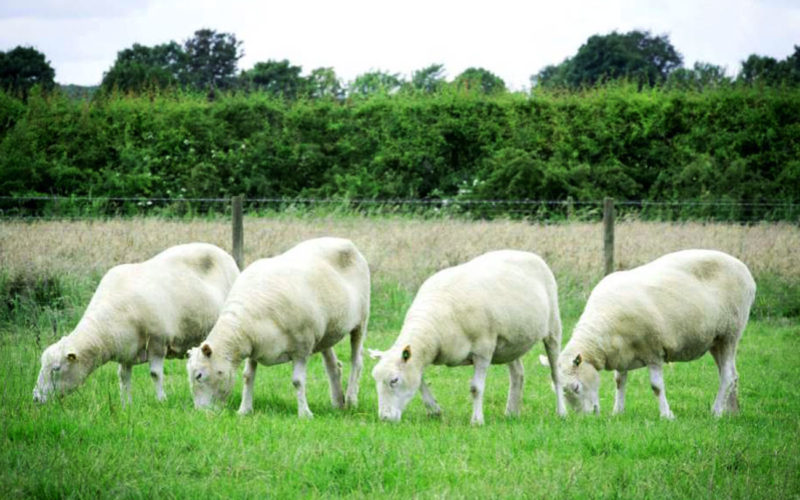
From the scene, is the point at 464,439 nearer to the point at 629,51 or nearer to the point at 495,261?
the point at 495,261

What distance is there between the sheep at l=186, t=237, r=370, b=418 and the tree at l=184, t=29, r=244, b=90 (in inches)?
1504

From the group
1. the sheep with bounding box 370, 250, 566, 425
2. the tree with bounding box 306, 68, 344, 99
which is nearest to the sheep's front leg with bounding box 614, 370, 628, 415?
the sheep with bounding box 370, 250, 566, 425

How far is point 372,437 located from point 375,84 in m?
30.7

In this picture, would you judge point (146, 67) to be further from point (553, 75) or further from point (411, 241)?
point (411, 241)

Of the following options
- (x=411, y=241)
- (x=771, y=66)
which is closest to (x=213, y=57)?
(x=771, y=66)

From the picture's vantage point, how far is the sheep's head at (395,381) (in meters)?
7.52

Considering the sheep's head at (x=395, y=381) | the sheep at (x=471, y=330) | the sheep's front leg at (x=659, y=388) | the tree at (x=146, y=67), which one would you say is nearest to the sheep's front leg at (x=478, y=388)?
the sheep at (x=471, y=330)

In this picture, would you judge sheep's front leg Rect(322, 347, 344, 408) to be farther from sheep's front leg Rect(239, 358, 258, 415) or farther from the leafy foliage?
the leafy foliage

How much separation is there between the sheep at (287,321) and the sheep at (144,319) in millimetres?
839

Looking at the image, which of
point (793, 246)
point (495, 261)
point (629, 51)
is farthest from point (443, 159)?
point (629, 51)

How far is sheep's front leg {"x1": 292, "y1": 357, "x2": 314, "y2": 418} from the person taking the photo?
795cm

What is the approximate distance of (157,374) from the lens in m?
8.49

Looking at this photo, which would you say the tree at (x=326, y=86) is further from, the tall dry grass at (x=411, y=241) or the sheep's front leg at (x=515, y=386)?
the sheep's front leg at (x=515, y=386)

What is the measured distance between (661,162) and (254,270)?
15.9 m
